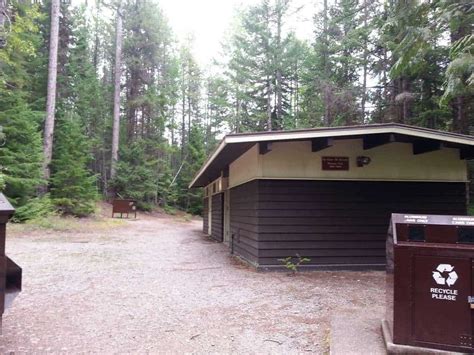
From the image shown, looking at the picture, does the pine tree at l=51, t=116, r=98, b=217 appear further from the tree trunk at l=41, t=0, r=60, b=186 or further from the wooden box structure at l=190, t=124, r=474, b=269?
the wooden box structure at l=190, t=124, r=474, b=269

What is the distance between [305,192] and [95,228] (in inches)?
422

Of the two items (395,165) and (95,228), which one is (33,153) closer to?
(95,228)

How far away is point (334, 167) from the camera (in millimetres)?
7797

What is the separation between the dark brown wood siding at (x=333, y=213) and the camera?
755 cm

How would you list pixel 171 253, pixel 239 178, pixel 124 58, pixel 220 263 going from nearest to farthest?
pixel 220 263, pixel 239 178, pixel 171 253, pixel 124 58

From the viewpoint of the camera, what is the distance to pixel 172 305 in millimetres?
5129

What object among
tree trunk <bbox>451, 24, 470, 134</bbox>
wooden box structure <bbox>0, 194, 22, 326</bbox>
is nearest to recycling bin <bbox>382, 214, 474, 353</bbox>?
wooden box structure <bbox>0, 194, 22, 326</bbox>

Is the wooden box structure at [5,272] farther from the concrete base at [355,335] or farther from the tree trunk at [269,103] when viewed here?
the tree trunk at [269,103]

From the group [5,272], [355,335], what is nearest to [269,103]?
[355,335]

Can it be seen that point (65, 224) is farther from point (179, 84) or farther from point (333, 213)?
point (179, 84)

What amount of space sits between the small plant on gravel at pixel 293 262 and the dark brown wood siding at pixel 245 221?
0.58 metres

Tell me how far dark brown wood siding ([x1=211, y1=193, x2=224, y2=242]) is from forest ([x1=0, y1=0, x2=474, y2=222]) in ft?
19.6

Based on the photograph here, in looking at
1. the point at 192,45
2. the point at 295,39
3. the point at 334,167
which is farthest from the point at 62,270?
the point at 192,45

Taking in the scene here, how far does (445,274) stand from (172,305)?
133 inches
